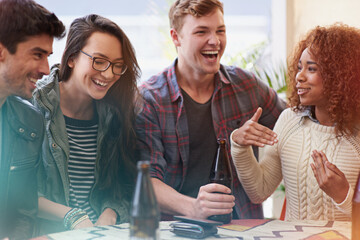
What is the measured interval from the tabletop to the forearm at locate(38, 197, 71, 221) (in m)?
0.46

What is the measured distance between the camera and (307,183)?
1976 millimetres

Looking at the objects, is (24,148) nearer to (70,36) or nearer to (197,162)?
(70,36)

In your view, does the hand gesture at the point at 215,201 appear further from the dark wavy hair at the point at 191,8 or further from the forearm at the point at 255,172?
the dark wavy hair at the point at 191,8

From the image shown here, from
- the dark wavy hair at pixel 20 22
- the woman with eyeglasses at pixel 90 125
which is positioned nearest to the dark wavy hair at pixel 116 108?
the woman with eyeglasses at pixel 90 125

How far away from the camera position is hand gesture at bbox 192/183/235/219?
1663 millimetres

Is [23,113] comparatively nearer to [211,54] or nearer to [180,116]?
[180,116]

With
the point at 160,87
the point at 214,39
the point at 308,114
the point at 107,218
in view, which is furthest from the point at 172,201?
the point at 214,39

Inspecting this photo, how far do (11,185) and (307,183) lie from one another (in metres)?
1.29

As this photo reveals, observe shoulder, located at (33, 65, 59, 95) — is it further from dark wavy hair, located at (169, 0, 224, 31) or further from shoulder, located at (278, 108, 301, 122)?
shoulder, located at (278, 108, 301, 122)

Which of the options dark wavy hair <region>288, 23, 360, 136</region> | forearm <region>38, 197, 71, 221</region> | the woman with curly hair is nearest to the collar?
the woman with curly hair

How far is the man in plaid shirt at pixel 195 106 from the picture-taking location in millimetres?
2334

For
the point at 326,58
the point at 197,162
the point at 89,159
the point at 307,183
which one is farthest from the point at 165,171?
the point at 326,58

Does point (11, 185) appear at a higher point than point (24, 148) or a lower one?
lower

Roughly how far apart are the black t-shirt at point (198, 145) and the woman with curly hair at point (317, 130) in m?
0.31
